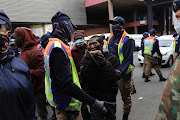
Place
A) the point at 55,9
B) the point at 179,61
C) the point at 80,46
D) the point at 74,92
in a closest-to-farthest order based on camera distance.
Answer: the point at 179,61 → the point at 74,92 → the point at 80,46 → the point at 55,9

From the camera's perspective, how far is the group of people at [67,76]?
1.45 meters

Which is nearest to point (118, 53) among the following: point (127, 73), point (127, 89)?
point (127, 73)

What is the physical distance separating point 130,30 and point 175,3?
37.5 meters

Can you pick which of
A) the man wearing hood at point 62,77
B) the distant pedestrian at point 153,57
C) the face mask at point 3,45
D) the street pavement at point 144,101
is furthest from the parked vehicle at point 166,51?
the face mask at point 3,45

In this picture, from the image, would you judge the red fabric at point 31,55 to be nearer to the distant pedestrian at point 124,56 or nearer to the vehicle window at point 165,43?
the distant pedestrian at point 124,56

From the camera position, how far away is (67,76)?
197 cm

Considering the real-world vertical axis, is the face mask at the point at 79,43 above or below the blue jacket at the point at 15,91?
above

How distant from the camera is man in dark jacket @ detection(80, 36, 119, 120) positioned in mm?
Answer: 2519

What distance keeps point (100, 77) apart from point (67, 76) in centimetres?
81

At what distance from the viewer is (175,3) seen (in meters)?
1.38

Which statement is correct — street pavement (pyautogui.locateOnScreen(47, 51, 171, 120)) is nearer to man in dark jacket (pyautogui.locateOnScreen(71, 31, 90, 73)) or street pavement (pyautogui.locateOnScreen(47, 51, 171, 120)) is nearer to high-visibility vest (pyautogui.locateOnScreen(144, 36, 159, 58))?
high-visibility vest (pyautogui.locateOnScreen(144, 36, 159, 58))

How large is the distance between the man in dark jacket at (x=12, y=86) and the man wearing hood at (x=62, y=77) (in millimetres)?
397

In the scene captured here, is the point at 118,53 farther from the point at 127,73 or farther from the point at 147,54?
the point at 147,54

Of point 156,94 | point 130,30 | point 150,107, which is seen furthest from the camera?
point 130,30
